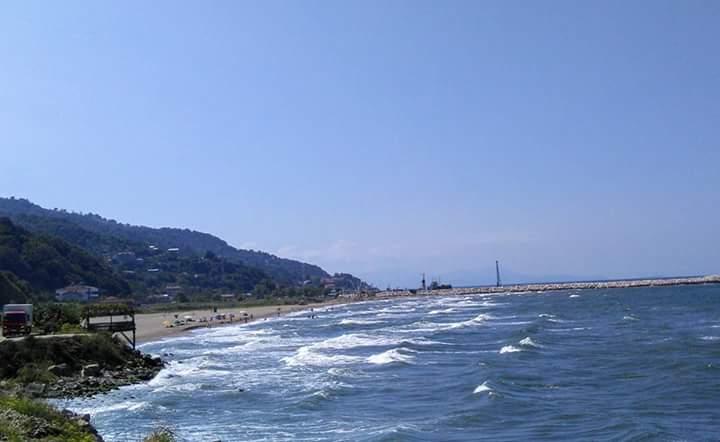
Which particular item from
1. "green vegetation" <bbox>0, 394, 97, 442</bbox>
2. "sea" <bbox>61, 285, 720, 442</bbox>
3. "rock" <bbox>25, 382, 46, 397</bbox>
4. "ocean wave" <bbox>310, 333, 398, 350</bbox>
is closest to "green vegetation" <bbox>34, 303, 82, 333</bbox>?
"sea" <bbox>61, 285, 720, 442</bbox>

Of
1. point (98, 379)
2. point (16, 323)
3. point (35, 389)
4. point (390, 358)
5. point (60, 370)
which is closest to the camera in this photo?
point (35, 389)

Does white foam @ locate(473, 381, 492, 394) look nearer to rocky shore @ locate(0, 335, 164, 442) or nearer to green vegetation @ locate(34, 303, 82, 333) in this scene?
rocky shore @ locate(0, 335, 164, 442)

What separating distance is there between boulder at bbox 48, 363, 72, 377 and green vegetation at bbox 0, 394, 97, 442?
15874mm

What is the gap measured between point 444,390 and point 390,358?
10976mm

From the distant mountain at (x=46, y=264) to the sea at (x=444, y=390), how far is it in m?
71.6

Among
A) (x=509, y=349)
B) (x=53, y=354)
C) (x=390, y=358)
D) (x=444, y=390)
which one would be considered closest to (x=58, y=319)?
(x=53, y=354)

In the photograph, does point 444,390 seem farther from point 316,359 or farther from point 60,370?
point 60,370

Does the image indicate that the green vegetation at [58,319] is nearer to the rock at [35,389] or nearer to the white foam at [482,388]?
the rock at [35,389]

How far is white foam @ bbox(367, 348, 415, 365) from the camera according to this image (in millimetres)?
39678

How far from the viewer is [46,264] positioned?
12369cm

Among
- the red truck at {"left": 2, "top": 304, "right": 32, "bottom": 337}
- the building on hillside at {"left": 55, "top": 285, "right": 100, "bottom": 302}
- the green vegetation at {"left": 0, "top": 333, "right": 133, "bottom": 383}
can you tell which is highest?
the building on hillside at {"left": 55, "top": 285, "right": 100, "bottom": 302}

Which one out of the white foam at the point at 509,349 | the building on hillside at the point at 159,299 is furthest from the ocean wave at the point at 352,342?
the building on hillside at the point at 159,299

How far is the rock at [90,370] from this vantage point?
3334 cm

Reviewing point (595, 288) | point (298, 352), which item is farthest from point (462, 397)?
point (595, 288)
